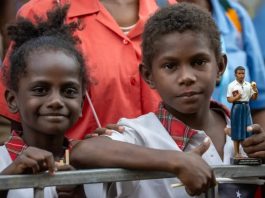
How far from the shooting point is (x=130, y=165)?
10.8ft

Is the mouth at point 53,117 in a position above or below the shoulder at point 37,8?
below

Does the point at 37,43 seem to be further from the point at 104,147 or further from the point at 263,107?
the point at 263,107

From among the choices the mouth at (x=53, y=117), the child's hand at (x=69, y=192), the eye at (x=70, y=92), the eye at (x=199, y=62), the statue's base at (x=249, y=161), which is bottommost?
the child's hand at (x=69, y=192)

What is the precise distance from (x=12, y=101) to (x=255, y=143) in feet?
3.77

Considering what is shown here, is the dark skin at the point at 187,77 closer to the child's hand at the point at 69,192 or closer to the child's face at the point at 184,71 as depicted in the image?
the child's face at the point at 184,71

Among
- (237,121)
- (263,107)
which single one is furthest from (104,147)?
(263,107)

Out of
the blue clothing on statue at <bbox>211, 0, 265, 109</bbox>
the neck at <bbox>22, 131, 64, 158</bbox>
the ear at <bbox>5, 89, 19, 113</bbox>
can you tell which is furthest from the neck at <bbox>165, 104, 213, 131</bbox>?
the blue clothing on statue at <bbox>211, 0, 265, 109</bbox>

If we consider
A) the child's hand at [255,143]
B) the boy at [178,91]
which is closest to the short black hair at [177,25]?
the boy at [178,91]

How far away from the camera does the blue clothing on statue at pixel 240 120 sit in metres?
3.38

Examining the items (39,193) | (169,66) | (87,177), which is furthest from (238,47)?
(39,193)

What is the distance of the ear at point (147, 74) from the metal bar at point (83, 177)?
69 centimetres

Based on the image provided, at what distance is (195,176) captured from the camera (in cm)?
323

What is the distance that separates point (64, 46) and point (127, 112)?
45 centimetres

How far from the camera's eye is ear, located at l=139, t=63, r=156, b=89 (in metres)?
3.87
